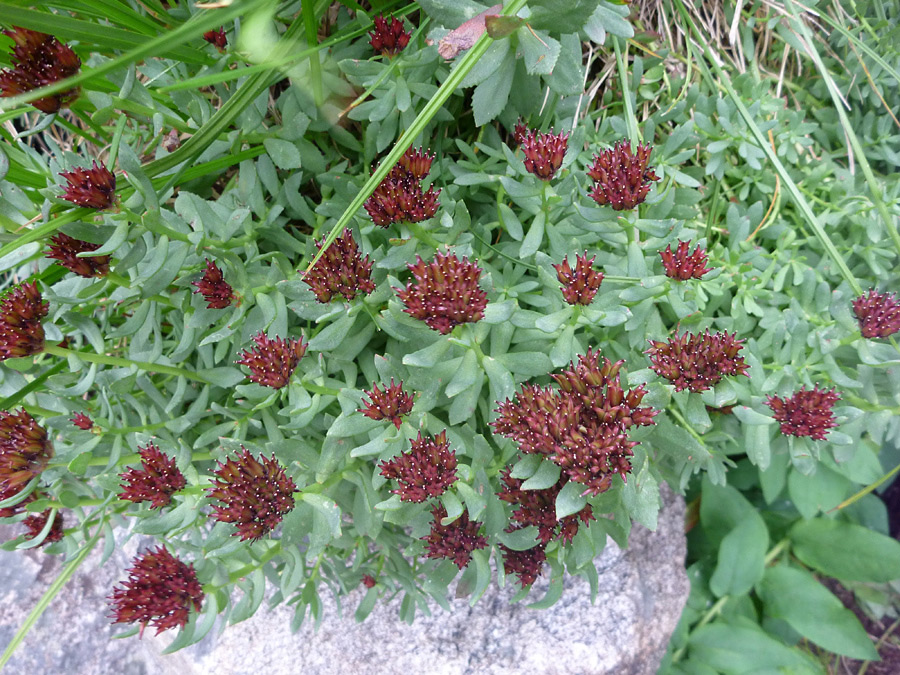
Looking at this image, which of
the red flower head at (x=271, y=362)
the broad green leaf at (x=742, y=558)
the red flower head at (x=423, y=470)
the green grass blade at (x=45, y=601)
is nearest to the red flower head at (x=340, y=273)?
the red flower head at (x=271, y=362)

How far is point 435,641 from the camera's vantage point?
7.28 feet

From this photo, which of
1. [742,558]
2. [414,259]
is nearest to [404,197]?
[414,259]

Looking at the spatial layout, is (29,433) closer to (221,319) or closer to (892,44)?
(221,319)

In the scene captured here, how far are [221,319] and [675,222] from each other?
4.20 ft

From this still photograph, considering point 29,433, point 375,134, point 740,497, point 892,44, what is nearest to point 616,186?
point 375,134

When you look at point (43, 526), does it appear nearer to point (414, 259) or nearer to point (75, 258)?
point (75, 258)

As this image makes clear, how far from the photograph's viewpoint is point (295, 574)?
1647 millimetres

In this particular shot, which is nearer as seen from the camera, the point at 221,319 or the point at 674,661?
the point at 221,319

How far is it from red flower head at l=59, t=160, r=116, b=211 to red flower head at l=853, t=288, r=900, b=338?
6.15 ft

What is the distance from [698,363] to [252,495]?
41.7 inches

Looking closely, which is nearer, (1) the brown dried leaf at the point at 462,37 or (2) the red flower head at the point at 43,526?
(1) the brown dried leaf at the point at 462,37

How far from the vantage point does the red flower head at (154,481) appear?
146 cm

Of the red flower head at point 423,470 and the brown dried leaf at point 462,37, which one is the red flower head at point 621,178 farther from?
the red flower head at point 423,470

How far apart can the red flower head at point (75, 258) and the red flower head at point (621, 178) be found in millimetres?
1194
